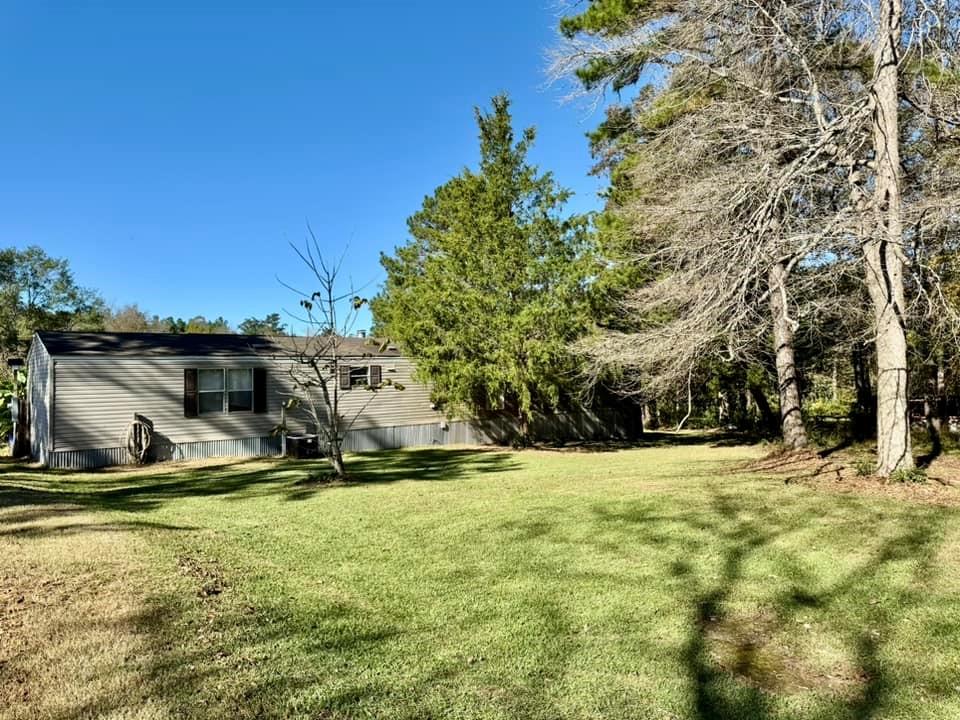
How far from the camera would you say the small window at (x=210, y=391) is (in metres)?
15.1

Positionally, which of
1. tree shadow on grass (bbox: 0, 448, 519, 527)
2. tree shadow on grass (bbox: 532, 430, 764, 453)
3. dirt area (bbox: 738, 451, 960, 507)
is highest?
dirt area (bbox: 738, 451, 960, 507)

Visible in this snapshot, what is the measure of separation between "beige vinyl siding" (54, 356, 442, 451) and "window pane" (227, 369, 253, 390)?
8.2 inches

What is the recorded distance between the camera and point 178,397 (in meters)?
14.6

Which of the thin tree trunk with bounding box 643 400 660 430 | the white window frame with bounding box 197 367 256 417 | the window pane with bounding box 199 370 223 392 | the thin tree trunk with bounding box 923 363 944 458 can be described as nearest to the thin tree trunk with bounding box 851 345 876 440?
the thin tree trunk with bounding box 923 363 944 458

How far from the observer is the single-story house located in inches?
522

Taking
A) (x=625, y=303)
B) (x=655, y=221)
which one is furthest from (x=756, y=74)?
(x=625, y=303)

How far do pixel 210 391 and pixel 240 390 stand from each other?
74 cm

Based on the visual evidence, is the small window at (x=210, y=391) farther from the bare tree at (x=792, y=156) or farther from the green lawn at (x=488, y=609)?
the bare tree at (x=792, y=156)

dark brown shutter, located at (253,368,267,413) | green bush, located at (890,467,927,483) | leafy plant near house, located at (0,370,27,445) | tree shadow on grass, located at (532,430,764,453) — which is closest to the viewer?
green bush, located at (890,467,927,483)

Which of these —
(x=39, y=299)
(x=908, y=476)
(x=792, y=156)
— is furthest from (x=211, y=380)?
(x=39, y=299)

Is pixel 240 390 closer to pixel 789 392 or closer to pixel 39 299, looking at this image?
pixel 789 392

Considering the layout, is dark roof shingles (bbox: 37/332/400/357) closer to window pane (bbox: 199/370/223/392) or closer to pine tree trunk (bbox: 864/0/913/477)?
window pane (bbox: 199/370/223/392)

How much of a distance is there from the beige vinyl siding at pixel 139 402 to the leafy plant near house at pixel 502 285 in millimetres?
3840

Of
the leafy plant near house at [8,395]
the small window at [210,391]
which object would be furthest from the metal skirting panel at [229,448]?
the leafy plant near house at [8,395]
